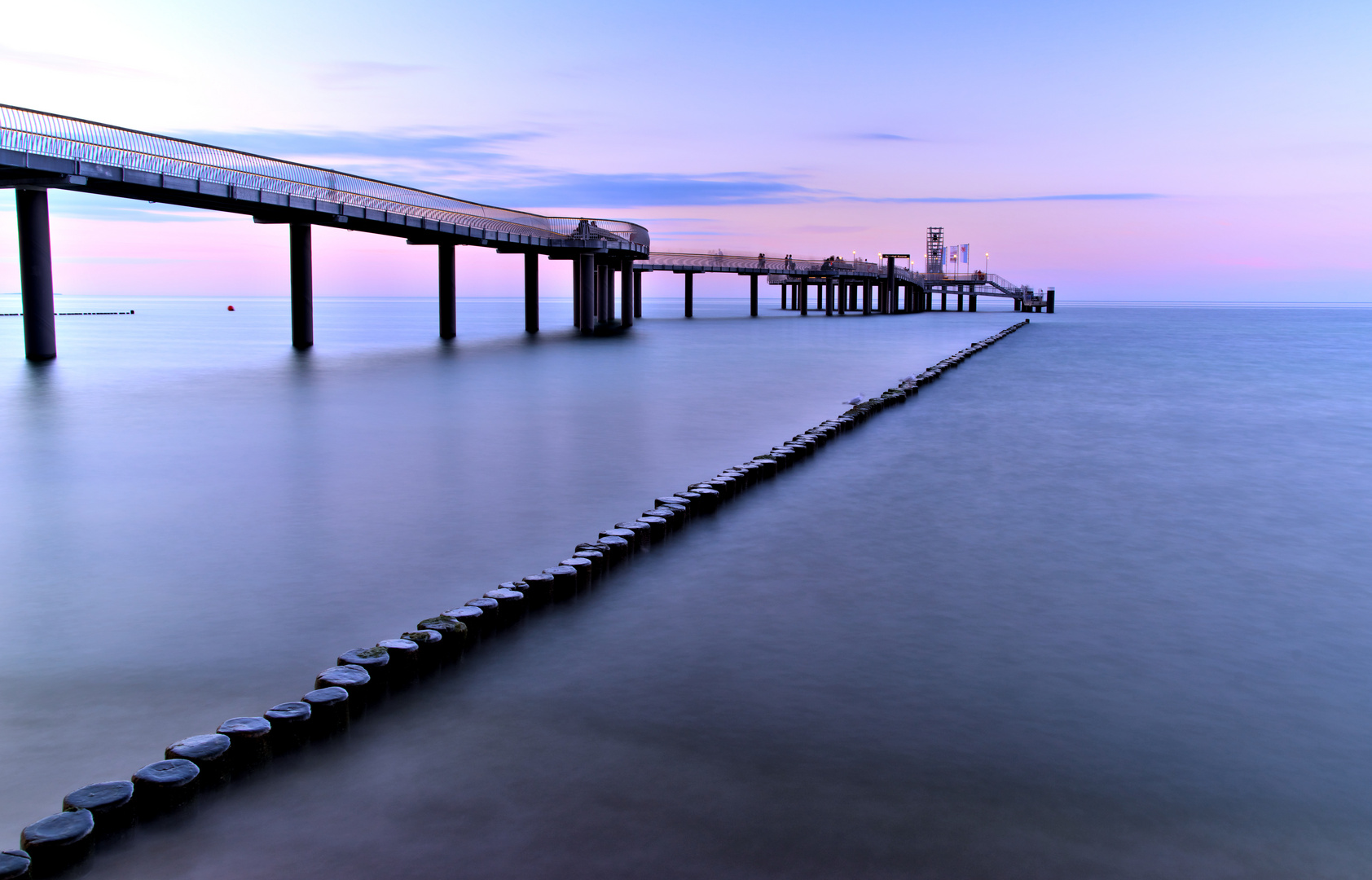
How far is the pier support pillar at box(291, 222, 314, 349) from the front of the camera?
36594mm

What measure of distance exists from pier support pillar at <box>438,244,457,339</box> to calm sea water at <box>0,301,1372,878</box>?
30034 mm

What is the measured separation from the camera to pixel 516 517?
35.8ft

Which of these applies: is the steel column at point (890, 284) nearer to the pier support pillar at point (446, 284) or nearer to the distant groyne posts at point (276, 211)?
the distant groyne posts at point (276, 211)

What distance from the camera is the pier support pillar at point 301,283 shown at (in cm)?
3659

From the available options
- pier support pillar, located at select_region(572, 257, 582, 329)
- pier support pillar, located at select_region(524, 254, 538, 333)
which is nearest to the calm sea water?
pier support pillar, located at select_region(524, 254, 538, 333)

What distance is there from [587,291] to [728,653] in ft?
169

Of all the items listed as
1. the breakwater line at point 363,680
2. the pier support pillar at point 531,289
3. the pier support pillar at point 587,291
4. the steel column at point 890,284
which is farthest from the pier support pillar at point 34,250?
the steel column at point 890,284

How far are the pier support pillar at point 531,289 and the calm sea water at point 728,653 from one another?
1527 inches

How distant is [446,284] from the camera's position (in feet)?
157

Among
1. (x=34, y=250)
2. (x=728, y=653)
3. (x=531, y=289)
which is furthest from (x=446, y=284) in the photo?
(x=728, y=653)

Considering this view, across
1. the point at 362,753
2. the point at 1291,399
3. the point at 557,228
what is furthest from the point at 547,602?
the point at 557,228

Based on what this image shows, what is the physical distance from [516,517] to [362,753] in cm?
572

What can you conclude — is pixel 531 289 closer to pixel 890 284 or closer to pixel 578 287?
pixel 578 287

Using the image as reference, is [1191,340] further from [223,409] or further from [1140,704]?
[1140,704]
